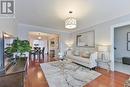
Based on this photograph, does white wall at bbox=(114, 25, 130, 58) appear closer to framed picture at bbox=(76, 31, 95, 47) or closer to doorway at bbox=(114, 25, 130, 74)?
doorway at bbox=(114, 25, 130, 74)

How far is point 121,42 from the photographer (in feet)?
25.4

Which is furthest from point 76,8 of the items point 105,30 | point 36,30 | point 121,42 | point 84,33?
point 121,42

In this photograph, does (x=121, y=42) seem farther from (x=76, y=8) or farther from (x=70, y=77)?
(x=70, y=77)

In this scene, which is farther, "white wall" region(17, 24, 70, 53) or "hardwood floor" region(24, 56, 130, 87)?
"white wall" region(17, 24, 70, 53)

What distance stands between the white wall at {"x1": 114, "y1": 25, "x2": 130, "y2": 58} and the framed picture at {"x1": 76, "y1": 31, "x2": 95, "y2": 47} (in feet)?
8.09

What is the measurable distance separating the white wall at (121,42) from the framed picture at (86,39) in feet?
8.09

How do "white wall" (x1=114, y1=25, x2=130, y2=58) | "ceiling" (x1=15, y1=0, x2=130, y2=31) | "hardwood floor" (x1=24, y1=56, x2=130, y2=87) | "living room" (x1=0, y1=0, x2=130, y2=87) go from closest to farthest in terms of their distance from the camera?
1. "hardwood floor" (x1=24, y1=56, x2=130, y2=87)
2. "living room" (x1=0, y1=0, x2=130, y2=87)
3. "ceiling" (x1=15, y1=0, x2=130, y2=31)
4. "white wall" (x1=114, y1=25, x2=130, y2=58)

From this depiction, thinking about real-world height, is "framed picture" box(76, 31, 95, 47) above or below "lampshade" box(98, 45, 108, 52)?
above

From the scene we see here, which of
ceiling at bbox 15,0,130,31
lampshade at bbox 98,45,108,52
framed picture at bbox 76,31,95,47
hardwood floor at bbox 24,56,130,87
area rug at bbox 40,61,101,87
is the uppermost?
ceiling at bbox 15,0,130,31

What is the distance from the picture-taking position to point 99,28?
612 cm

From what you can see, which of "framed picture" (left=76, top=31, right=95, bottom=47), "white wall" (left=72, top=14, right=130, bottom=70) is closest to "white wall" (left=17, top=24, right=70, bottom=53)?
"framed picture" (left=76, top=31, right=95, bottom=47)

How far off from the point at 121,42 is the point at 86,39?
8.61ft

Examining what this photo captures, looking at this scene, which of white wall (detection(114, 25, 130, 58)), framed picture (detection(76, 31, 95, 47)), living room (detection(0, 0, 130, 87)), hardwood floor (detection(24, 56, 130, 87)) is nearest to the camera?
hardwood floor (detection(24, 56, 130, 87))

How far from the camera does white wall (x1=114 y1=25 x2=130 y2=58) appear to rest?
7.41 m
